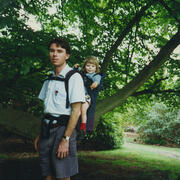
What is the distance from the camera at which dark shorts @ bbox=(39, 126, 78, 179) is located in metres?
1.99

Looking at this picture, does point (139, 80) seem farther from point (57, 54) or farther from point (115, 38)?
point (57, 54)

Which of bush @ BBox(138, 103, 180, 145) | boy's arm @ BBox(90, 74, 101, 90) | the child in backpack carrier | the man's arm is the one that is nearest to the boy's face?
the child in backpack carrier

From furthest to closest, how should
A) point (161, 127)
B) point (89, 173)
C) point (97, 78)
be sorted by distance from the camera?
point (161, 127)
point (89, 173)
point (97, 78)

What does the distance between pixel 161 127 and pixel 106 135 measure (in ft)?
29.2

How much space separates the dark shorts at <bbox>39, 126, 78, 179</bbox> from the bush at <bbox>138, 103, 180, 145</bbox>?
1613 centimetres

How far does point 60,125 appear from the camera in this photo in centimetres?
204

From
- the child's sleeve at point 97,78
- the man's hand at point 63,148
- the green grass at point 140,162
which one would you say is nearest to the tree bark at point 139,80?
the child's sleeve at point 97,78

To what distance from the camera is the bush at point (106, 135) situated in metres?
10.5

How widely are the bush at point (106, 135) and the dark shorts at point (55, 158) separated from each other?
8.24 metres

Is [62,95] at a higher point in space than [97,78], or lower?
lower

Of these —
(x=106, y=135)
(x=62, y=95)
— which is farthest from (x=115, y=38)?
(x=62, y=95)

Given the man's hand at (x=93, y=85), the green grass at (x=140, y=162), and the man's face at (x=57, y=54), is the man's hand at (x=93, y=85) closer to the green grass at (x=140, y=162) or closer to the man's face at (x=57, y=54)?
the man's face at (x=57, y=54)

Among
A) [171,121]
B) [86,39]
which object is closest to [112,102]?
[86,39]

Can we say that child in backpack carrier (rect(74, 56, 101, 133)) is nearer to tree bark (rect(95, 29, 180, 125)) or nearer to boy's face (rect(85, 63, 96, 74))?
boy's face (rect(85, 63, 96, 74))
